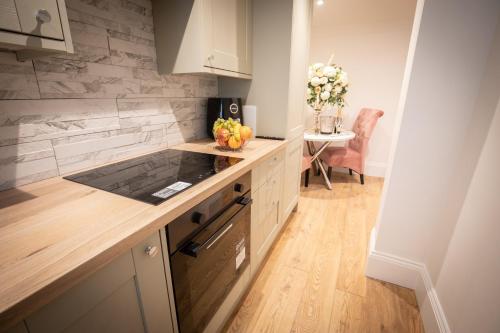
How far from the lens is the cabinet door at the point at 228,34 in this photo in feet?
4.19

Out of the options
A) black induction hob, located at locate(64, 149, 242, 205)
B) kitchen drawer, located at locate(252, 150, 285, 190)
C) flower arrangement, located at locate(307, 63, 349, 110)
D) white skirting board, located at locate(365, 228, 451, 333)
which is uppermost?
flower arrangement, located at locate(307, 63, 349, 110)

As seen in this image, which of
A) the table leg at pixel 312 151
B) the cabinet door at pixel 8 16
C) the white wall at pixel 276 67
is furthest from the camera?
the table leg at pixel 312 151

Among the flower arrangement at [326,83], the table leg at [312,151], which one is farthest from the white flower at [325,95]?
the table leg at [312,151]

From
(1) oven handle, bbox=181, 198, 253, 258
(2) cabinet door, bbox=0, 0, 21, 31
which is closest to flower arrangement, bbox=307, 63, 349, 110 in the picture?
(1) oven handle, bbox=181, 198, 253, 258

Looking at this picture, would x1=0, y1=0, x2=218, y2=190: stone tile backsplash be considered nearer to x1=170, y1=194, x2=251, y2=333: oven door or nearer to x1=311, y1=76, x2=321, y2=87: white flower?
x1=170, y1=194, x2=251, y2=333: oven door

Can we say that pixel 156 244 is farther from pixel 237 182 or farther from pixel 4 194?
pixel 4 194

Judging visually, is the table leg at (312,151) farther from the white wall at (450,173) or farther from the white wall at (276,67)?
the white wall at (450,173)

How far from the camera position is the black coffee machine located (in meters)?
1.68

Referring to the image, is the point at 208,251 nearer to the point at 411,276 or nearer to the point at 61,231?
the point at 61,231

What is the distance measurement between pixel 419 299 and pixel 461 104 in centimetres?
117

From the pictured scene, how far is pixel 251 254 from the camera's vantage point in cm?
144

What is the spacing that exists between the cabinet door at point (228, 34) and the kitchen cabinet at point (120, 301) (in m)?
1.03

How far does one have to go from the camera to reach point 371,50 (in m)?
3.23

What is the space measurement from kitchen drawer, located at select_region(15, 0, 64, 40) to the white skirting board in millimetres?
1967
